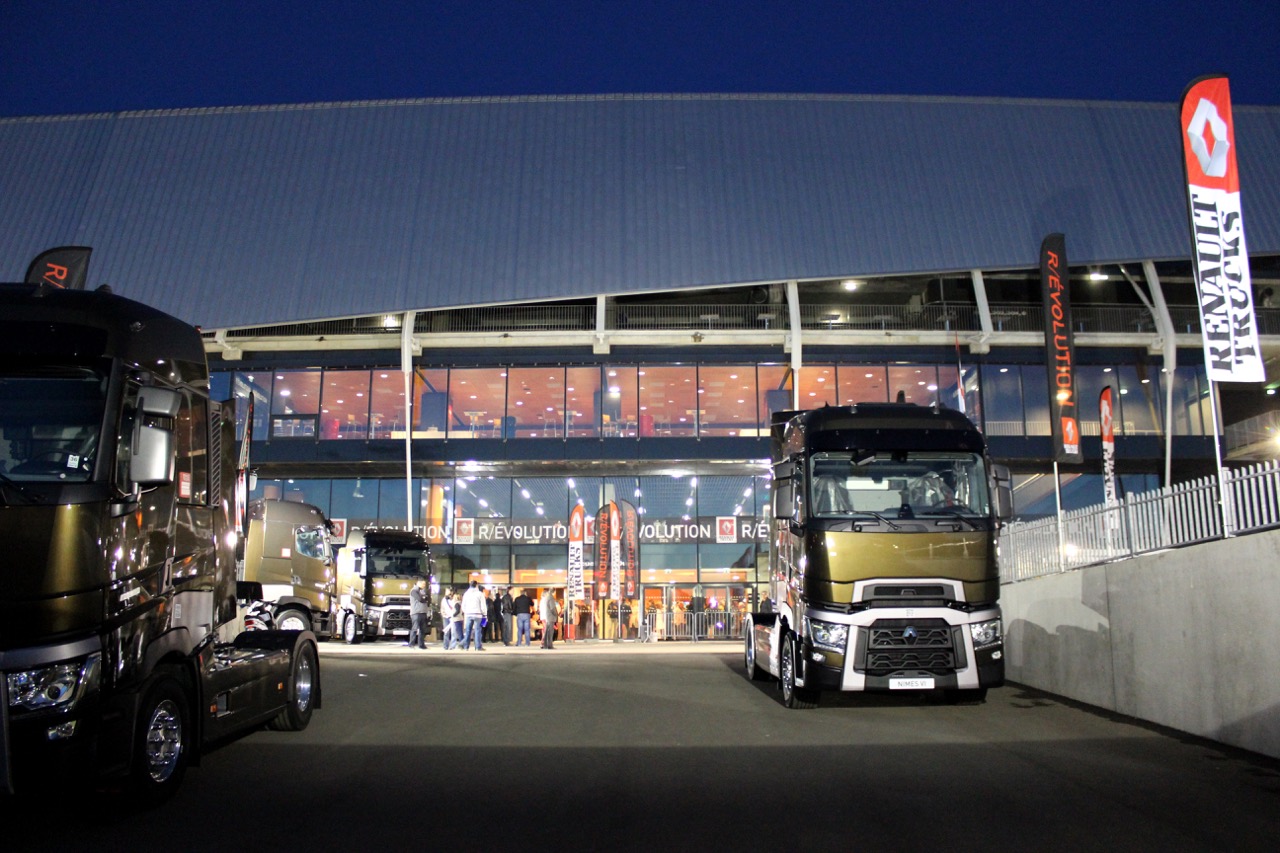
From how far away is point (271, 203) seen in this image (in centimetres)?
3612

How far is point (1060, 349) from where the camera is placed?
30172 millimetres

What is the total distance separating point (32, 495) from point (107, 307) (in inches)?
57.4

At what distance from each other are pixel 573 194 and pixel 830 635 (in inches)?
1074

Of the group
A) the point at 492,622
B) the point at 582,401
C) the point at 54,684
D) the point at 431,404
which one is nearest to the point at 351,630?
the point at 492,622

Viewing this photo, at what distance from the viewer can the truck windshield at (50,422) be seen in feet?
19.3

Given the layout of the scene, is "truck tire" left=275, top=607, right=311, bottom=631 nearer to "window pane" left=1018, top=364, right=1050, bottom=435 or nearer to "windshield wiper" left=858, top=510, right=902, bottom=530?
"windshield wiper" left=858, top=510, right=902, bottom=530

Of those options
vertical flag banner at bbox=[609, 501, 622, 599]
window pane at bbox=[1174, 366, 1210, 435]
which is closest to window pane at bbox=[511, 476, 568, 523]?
vertical flag banner at bbox=[609, 501, 622, 599]

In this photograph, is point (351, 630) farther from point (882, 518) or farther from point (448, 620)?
point (882, 518)

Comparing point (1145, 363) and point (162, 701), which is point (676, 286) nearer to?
point (1145, 363)

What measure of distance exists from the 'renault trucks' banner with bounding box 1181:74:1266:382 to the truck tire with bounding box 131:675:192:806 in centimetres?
1085

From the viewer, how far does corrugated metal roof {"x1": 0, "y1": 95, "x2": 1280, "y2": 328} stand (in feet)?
113

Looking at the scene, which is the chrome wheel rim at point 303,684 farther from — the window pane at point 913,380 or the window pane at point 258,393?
the window pane at point 913,380

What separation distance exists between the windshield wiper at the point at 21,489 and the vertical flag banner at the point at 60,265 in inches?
699

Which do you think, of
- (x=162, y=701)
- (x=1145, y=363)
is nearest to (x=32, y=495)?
(x=162, y=701)
